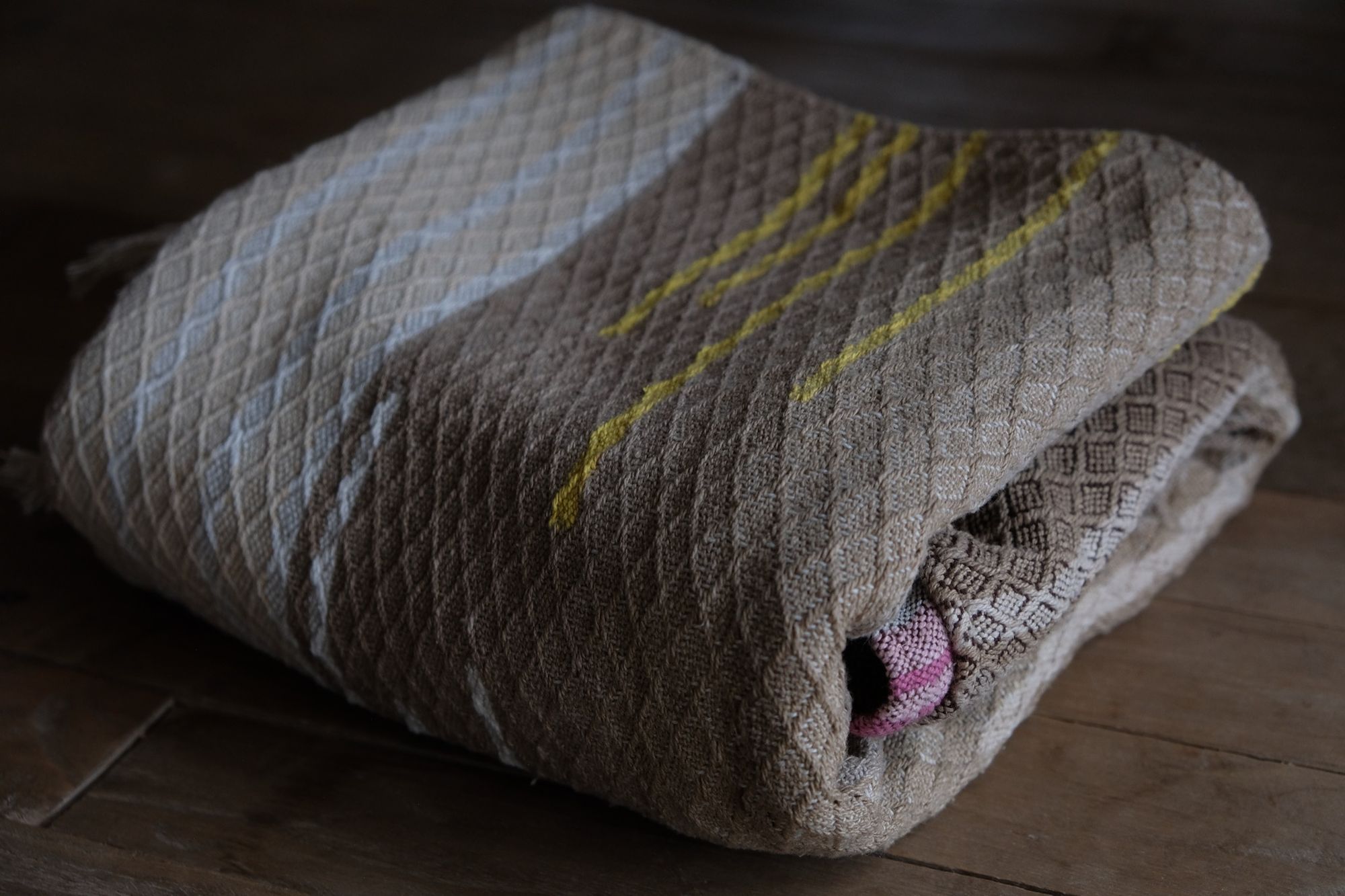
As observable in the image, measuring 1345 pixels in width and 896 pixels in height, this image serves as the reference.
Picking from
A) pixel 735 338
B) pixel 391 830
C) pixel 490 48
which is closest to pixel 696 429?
pixel 735 338

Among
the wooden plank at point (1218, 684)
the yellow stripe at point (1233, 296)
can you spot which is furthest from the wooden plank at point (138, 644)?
the yellow stripe at point (1233, 296)

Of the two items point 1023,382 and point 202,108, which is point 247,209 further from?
point 202,108

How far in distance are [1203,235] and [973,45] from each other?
48.8 inches

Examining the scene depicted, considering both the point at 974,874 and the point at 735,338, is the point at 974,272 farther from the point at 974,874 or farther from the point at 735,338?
the point at 974,874

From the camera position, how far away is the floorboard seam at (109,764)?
2.88 ft

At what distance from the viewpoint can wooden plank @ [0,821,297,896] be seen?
797 millimetres

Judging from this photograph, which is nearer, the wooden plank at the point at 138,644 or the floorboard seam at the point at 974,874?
the floorboard seam at the point at 974,874

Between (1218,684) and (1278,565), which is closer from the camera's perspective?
(1218,684)

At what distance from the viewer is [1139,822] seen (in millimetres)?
821

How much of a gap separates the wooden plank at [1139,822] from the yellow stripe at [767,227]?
39 cm

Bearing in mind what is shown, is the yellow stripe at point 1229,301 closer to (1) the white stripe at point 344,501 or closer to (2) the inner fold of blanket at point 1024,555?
(2) the inner fold of blanket at point 1024,555

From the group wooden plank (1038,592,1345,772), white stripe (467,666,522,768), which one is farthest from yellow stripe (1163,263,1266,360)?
white stripe (467,666,522,768)

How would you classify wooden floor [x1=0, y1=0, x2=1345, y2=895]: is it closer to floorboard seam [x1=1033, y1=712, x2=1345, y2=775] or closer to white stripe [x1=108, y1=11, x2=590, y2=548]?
floorboard seam [x1=1033, y1=712, x2=1345, y2=775]

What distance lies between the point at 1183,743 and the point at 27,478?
0.90 metres
